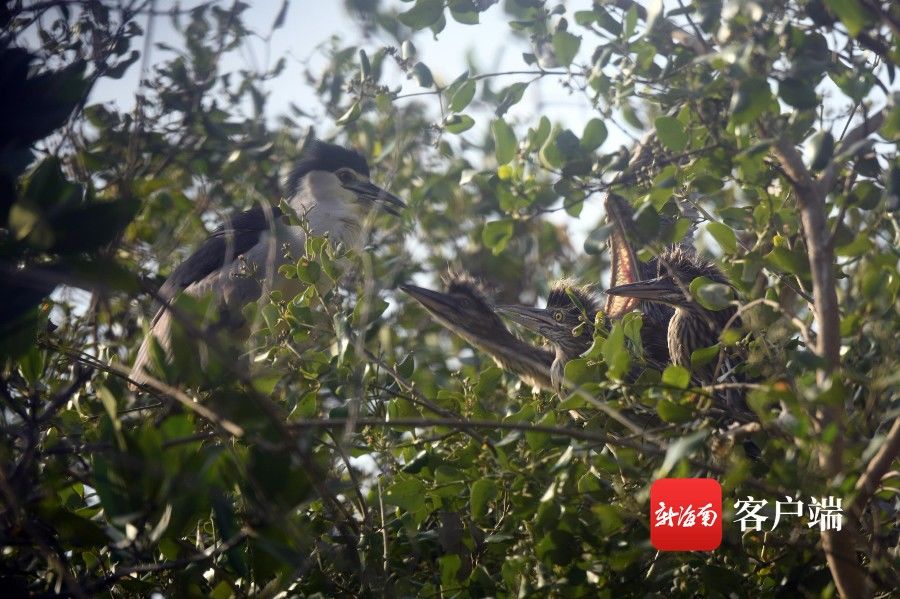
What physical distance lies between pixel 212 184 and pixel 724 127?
3021 mm

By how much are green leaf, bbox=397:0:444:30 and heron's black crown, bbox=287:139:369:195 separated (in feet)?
11.5

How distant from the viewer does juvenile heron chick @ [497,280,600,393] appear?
14.4ft

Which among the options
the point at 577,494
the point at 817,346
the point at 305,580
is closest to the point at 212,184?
the point at 305,580

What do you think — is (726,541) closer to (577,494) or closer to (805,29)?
(577,494)

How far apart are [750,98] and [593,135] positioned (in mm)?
507

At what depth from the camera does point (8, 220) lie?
1.74 metres

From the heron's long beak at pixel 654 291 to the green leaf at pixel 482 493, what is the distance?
193 cm

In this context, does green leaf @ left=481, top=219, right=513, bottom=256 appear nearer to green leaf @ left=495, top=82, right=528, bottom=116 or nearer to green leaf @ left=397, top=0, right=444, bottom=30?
green leaf @ left=495, top=82, right=528, bottom=116

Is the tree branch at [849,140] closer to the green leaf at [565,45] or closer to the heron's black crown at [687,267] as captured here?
the green leaf at [565,45]

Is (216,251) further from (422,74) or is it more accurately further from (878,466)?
(878,466)

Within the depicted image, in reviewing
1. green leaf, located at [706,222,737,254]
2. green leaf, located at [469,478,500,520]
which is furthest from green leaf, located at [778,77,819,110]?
green leaf, located at [469,478,500,520]

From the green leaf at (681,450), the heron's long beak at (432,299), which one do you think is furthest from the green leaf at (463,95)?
the heron's long beak at (432,299)

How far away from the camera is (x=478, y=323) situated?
4.49 meters

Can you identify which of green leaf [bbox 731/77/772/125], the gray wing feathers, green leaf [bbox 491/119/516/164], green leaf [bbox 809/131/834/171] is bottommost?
green leaf [bbox 809/131/834/171]
